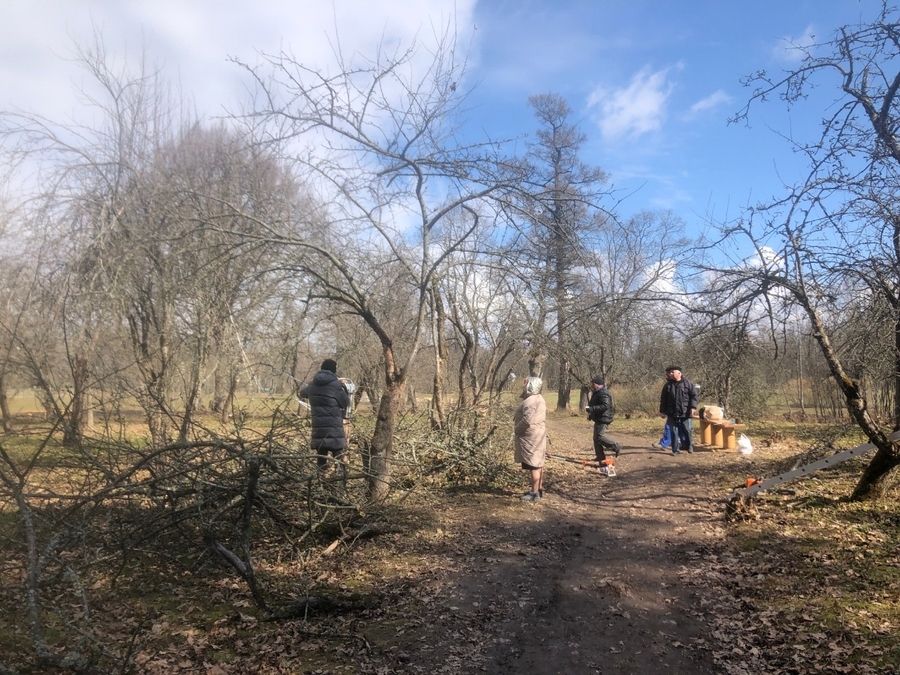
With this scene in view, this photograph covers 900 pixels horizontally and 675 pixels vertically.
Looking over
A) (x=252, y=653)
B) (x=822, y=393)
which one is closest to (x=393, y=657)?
(x=252, y=653)

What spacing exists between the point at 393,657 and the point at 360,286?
13.6 feet

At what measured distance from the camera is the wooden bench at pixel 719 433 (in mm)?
12422

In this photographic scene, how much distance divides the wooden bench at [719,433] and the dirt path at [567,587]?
4.08m

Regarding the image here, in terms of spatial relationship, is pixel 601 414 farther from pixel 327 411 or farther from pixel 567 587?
pixel 567 587

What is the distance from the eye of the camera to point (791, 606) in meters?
4.64

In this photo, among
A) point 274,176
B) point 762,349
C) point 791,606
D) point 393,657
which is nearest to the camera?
point 393,657

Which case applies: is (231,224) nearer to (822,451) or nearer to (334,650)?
(334,650)

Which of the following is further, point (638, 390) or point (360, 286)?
point (638, 390)

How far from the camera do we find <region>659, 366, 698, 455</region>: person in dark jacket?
11484mm

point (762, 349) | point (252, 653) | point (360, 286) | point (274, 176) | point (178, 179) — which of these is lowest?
point (252, 653)

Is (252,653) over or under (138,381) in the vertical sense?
under

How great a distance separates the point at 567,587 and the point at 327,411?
3.51 meters

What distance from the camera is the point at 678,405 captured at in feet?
37.9

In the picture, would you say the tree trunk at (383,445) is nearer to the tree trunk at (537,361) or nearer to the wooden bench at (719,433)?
the tree trunk at (537,361)
